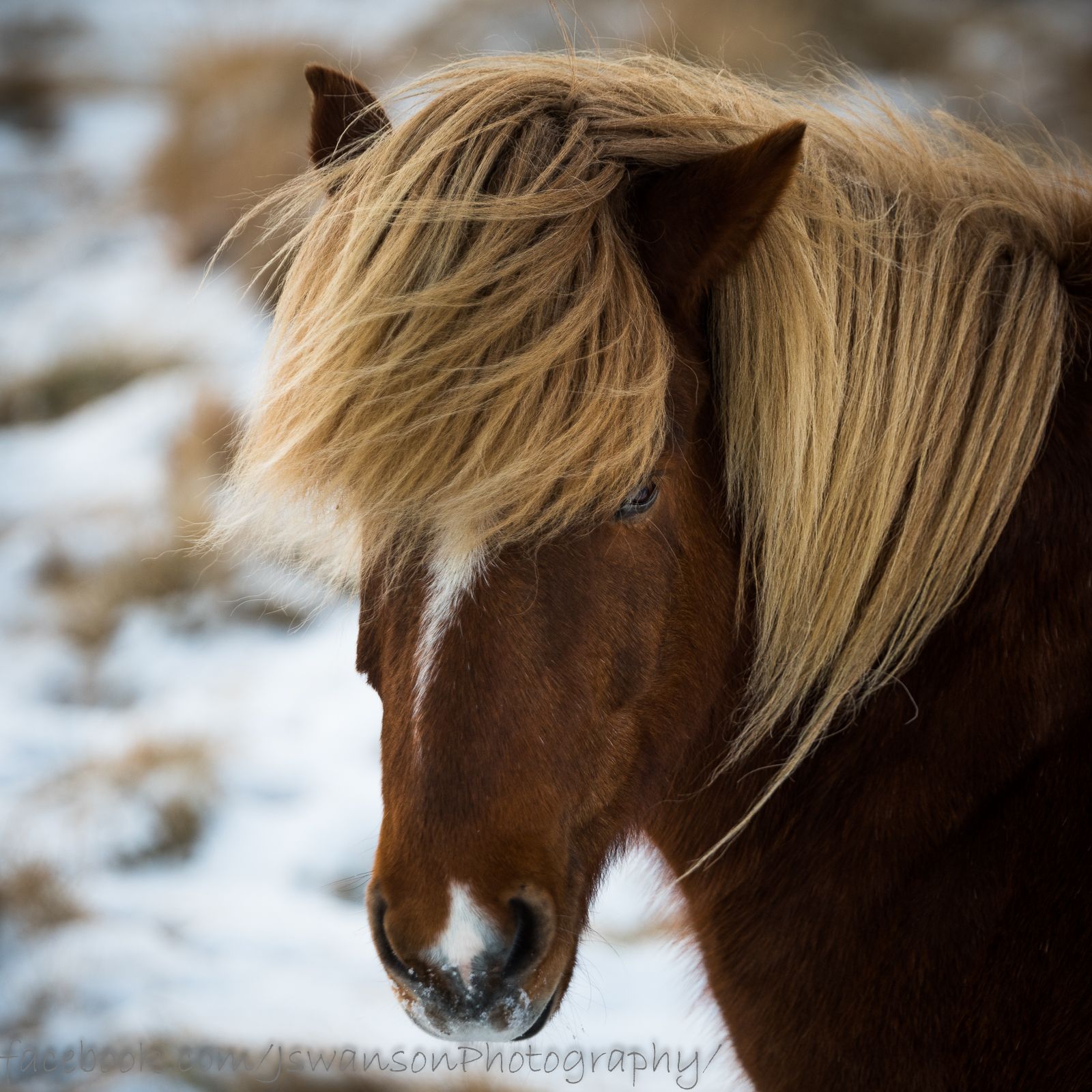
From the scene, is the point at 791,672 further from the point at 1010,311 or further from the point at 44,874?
the point at 44,874

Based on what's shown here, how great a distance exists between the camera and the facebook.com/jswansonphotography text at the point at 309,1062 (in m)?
2.25

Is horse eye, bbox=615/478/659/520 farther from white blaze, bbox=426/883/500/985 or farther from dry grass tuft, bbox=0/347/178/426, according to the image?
dry grass tuft, bbox=0/347/178/426

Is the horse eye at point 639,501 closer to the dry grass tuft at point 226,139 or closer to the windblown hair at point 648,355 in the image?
the windblown hair at point 648,355

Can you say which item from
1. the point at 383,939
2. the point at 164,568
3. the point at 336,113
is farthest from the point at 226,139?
the point at 383,939

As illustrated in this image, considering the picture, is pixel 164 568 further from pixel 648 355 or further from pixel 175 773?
pixel 648 355

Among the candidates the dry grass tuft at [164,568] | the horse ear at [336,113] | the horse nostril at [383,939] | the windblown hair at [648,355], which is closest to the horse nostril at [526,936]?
the horse nostril at [383,939]

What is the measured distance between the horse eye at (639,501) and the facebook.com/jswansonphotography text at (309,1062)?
162 cm

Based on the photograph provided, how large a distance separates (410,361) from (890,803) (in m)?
0.86

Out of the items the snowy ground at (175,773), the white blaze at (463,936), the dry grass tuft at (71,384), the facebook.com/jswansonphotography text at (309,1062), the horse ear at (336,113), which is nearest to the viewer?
the white blaze at (463,936)

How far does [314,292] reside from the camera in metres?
1.22

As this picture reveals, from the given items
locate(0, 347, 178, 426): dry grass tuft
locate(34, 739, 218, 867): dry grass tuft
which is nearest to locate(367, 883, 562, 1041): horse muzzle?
locate(34, 739, 218, 867): dry grass tuft

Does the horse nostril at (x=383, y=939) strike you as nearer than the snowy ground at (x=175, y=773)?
Yes

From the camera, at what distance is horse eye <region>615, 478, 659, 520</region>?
112 centimetres

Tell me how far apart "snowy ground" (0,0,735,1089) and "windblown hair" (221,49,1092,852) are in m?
0.72
